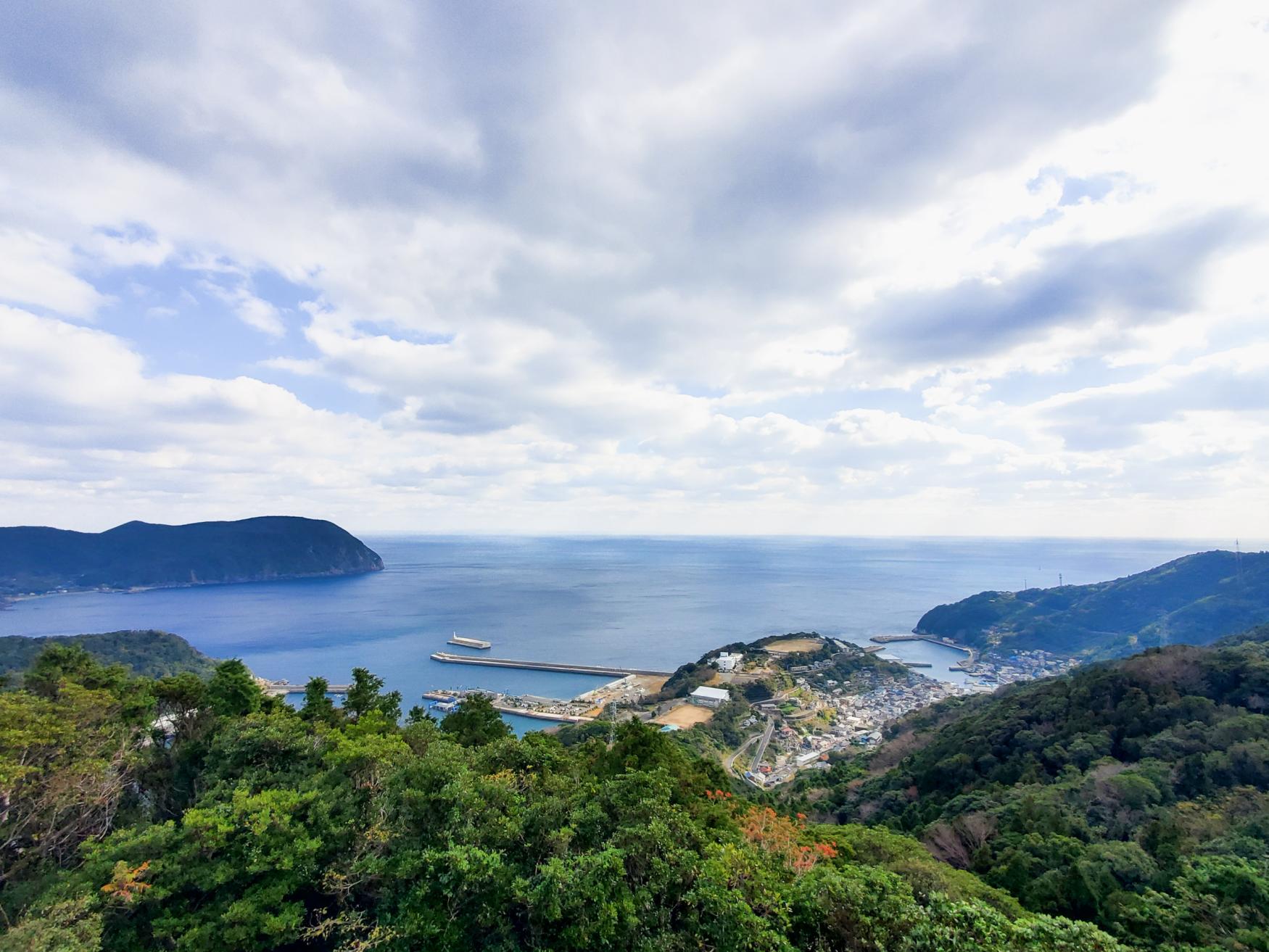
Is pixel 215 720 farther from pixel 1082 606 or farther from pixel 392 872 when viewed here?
pixel 1082 606

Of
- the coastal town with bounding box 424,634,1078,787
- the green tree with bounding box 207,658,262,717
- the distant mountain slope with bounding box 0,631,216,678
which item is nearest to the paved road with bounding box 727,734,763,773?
the coastal town with bounding box 424,634,1078,787

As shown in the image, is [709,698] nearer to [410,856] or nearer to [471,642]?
[471,642]

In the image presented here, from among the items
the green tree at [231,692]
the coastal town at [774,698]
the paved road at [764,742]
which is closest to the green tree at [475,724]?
the green tree at [231,692]


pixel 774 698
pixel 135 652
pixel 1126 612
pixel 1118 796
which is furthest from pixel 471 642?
pixel 1126 612

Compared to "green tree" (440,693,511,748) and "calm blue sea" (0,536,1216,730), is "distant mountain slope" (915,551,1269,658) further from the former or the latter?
"green tree" (440,693,511,748)

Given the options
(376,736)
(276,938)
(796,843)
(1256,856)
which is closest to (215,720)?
(376,736)

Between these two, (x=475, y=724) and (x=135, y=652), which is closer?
(x=475, y=724)
